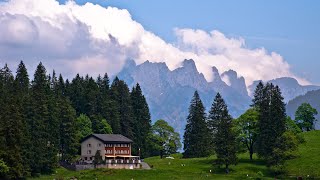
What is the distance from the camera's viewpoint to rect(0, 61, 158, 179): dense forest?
108750 mm

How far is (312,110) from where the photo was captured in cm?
16925

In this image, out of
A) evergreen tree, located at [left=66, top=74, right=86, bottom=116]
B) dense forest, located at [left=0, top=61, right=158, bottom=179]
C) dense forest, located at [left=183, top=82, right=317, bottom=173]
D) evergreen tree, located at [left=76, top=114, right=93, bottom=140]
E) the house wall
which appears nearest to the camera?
dense forest, located at [left=0, top=61, right=158, bottom=179]

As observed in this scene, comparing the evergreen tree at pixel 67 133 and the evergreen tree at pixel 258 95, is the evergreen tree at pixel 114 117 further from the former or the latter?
the evergreen tree at pixel 258 95

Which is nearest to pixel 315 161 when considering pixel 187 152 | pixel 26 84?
pixel 187 152

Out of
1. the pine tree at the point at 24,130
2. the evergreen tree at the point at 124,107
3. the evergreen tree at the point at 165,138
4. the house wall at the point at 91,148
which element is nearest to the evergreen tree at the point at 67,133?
the house wall at the point at 91,148

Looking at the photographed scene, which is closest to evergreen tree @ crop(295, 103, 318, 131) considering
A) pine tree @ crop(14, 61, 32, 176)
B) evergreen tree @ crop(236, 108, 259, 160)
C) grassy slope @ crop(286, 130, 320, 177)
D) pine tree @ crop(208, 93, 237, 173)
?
grassy slope @ crop(286, 130, 320, 177)

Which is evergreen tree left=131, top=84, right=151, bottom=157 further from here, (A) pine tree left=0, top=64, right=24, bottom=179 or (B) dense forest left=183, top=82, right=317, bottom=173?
(A) pine tree left=0, top=64, right=24, bottom=179

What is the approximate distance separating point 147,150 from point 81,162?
35342mm

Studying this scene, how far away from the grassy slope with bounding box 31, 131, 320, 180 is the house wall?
14675 millimetres

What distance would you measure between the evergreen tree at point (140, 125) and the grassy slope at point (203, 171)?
28.4 m

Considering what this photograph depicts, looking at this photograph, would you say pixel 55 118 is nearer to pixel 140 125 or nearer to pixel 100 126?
pixel 100 126

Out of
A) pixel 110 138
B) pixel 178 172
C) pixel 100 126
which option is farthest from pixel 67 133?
pixel 178 172

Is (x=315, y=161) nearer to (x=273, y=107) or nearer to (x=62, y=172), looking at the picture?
(x=273, y=107)

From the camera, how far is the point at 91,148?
13800cm
